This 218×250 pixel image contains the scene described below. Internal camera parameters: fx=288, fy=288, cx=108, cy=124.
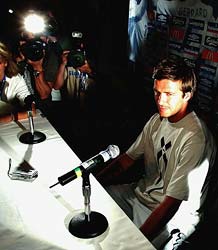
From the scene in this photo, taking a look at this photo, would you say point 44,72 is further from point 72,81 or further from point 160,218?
point 160,218

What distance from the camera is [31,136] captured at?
2.32 m

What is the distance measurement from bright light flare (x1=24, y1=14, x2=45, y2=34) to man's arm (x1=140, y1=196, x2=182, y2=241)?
8.03 ft

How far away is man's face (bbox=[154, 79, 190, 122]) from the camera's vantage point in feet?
6.09

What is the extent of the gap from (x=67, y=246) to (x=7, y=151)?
106cm

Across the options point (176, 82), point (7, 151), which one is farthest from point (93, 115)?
point (176, 82)

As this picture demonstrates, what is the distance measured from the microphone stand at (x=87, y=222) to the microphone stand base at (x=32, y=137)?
94cm

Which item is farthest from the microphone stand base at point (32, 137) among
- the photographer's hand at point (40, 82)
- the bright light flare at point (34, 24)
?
the bright light flare at point (34, 24)

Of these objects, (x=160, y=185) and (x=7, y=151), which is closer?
(x=160, y=185)

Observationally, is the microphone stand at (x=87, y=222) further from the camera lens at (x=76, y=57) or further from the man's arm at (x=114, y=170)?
the camera lens at (x=76, y=57)

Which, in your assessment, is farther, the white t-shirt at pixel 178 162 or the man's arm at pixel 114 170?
the man's arm at pixel 114 170

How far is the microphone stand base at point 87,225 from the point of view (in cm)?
138

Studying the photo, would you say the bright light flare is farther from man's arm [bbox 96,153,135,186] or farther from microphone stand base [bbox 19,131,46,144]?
man's arm [bbox 96,153,135,186]

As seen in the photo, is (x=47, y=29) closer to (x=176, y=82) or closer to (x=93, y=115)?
(x=93, y=115)

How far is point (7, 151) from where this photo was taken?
7.04 ft
